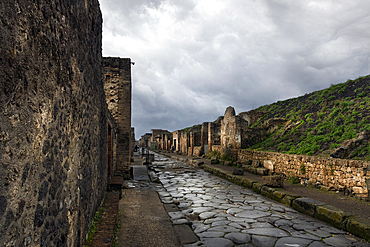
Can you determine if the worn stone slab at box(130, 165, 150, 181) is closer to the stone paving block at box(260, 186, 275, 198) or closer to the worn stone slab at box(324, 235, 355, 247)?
the stone paving block at box(260, 186, 275, 198)

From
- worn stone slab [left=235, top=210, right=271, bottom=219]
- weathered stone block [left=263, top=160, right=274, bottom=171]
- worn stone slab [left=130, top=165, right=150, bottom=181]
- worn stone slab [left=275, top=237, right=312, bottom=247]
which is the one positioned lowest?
worn stone slab [left=235, top=210, right=271, bottom=219]

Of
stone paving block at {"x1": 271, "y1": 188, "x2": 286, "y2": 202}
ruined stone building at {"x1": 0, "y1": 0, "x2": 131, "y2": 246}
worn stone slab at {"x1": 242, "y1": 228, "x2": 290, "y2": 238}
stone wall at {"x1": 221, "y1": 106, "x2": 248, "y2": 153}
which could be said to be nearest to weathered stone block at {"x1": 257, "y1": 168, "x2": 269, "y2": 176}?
stone paving block at {"x1": 271, "y1": 188, "x2": 286, "y2": 202}

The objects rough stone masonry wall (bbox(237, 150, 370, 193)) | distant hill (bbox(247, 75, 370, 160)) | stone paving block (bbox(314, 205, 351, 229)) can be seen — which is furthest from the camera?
distant hill (bbox(247, 75, 370, 160))

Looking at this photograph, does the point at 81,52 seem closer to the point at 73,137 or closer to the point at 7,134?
the point at 73,137

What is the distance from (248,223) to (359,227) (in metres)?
1.87

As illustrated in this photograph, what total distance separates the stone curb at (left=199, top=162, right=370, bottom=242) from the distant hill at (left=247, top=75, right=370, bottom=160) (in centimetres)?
249

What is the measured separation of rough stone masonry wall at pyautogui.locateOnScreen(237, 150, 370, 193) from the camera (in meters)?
5.55

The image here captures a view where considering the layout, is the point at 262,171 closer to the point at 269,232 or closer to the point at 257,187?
the point at 257,187

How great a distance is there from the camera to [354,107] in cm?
962

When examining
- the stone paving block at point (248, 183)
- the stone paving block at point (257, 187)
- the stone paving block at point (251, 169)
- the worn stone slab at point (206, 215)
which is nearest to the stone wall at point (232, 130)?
the stone paving block at point (251, 169)

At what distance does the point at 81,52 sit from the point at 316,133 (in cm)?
1001

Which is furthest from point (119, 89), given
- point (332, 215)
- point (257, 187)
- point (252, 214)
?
point (332, 215)

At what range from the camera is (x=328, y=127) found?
9.45 m

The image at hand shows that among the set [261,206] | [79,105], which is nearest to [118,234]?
[79,105]
